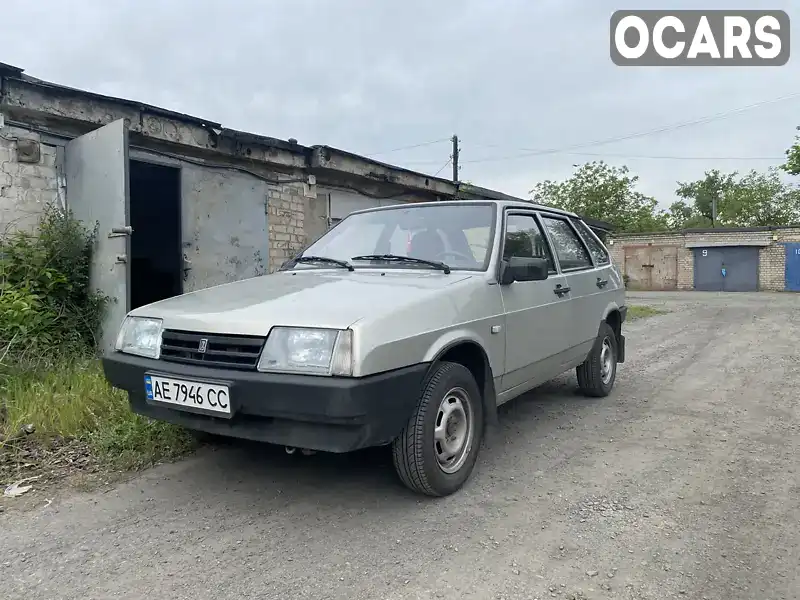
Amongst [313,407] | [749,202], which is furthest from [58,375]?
[749,202]

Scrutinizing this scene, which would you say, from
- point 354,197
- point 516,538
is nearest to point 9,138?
point 354,197

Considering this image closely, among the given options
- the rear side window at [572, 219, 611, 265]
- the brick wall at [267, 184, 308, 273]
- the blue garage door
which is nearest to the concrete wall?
the blue garage door

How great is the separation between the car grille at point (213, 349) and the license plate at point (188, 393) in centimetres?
11

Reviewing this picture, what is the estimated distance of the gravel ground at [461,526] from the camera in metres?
2.13

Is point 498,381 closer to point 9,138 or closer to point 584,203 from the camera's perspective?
point 9,138

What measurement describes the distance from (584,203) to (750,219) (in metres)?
15.5

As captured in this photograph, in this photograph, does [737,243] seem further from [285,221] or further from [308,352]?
[308,352]

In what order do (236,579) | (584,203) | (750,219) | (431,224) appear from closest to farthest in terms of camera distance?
(236,579) → (431,224) → (584,203) → (750,219)

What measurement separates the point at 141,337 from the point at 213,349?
0.59 meters

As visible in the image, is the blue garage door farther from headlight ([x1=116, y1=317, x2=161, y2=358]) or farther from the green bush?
headlight ([x1=116, y1=317, x2=161, y2=358])

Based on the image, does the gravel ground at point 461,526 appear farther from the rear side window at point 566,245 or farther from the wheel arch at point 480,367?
the rear side window at point 566,245

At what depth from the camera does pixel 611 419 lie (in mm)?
4406

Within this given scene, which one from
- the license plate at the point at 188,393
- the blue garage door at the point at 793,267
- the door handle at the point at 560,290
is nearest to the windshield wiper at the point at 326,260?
the license plate at the point at 188,393

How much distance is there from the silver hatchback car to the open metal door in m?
2.30
